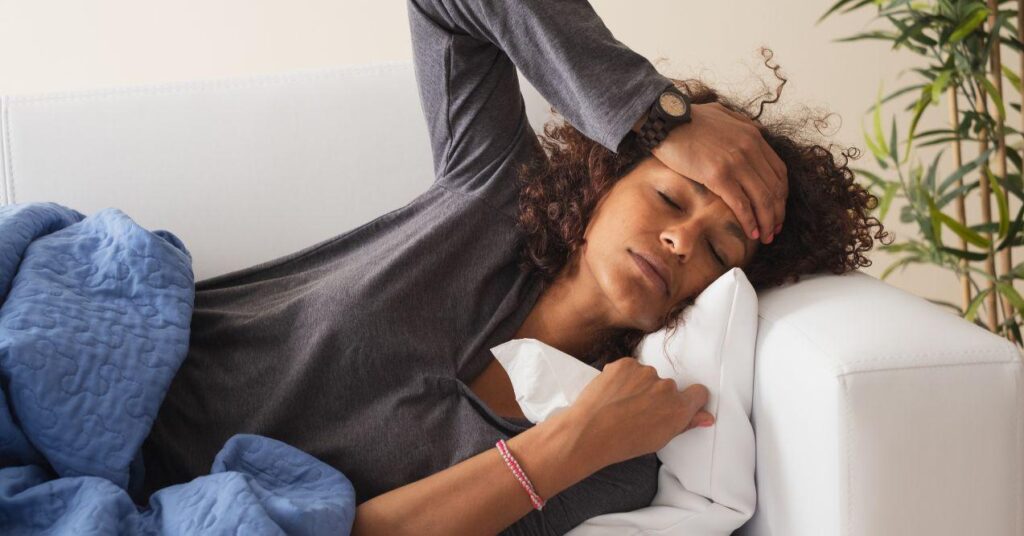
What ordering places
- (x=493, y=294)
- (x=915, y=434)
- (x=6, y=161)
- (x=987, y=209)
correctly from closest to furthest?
1. (x=915, y=434)
2. (x=493, y=294)
3. (x=6, y=161)
4. (x=987, y=209)

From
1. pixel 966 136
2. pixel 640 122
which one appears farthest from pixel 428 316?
pixel 966 136

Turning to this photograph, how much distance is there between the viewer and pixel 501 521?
3.86ft

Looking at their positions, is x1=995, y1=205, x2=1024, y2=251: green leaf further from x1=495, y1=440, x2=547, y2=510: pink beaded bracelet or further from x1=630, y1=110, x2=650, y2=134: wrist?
x1=495, y1=440, x2=547, y2=510: pink beaded bracelet

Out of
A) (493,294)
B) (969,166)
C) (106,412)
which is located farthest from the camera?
(969,166)

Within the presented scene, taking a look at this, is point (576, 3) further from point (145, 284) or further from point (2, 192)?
point (2, 192)

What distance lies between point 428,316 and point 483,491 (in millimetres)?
316

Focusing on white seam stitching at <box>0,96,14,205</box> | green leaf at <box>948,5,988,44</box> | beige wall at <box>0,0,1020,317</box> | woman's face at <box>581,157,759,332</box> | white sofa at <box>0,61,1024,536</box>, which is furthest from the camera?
beige wall at <box>0,0,1020,317</box>

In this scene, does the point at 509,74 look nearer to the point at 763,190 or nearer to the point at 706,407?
the point at 763,190

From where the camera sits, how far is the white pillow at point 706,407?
1.23 m

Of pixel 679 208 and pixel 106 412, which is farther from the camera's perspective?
pixel 679 208

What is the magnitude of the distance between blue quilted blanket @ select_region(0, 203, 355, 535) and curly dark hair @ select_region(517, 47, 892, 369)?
471 millimetres

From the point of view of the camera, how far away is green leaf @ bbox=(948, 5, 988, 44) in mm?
2145

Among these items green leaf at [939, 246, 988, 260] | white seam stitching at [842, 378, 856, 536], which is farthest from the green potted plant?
white seam stitching at [842, 378, 856, 536]

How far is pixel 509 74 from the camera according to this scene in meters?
1.55
